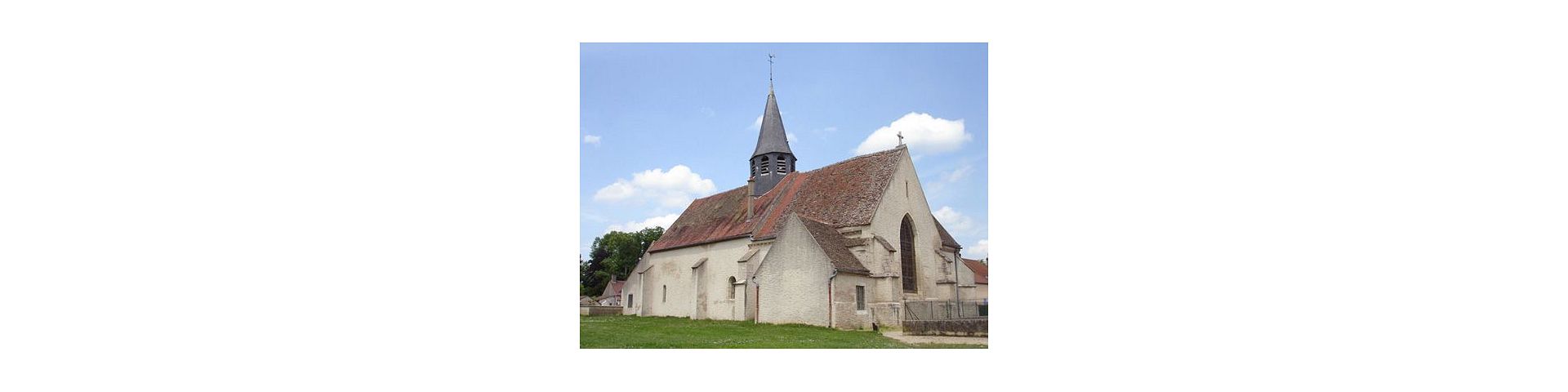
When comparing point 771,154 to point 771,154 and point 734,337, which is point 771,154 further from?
point 734,337

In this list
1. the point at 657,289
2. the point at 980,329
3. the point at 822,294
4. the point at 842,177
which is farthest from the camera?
the point at 657,289

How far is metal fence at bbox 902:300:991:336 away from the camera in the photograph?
40.8 ft

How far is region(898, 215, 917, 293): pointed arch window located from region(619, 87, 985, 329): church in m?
0.03

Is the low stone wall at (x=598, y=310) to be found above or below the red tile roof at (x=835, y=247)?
below

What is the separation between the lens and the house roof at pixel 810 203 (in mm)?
19688

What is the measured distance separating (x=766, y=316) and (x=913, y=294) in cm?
390

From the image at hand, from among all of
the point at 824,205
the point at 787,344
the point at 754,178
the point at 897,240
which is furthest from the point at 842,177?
the point at 787,344

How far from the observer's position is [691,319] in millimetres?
21469

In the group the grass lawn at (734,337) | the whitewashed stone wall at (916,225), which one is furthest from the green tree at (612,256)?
the grass lawn at (734,337)

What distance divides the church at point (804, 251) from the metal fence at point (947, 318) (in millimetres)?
390

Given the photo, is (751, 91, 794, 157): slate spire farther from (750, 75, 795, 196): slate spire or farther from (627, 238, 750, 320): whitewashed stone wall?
(627, 238, 750, 320): whitewashed stone wall

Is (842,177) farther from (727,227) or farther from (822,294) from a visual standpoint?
(822,294)

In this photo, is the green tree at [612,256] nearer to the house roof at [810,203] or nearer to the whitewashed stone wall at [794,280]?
the house roof at [810,203]

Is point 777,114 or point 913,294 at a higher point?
point 777,114
